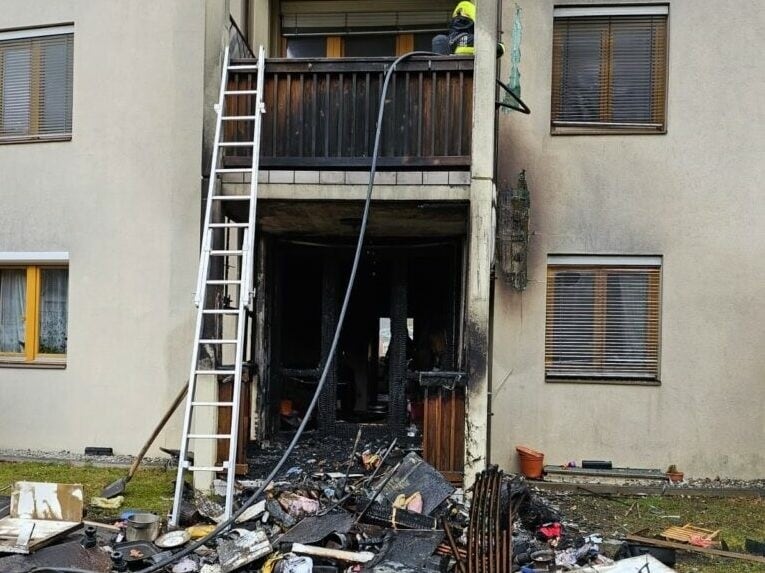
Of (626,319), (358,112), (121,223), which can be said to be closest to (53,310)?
(121,223)

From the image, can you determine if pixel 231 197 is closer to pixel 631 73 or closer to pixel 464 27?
pixel 464 27

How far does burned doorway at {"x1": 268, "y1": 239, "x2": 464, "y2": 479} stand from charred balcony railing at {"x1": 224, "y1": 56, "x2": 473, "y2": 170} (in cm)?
207

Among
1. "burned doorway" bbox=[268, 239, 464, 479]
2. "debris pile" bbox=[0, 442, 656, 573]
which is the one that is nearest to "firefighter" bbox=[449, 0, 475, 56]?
"burned doorway" bbox=[268, 239, 464, 479]

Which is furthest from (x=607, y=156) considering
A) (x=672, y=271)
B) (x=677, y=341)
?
(x=677, y=341)

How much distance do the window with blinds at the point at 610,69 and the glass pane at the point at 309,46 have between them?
2.92 meters

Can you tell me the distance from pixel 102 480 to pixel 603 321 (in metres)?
5.83

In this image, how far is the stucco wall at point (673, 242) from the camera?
294 inches

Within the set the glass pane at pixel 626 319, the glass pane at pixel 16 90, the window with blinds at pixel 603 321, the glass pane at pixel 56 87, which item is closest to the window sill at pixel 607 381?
the window with blinds at pixel 603 321

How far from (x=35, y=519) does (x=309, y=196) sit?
11.7ft

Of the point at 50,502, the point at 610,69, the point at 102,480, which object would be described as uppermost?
the point at 610,69

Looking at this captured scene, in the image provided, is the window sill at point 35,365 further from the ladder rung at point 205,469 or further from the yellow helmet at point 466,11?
the yellow helmet at point 466,11

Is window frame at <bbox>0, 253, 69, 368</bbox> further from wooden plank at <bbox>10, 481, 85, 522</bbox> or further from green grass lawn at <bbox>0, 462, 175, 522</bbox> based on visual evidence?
wooden plank at <bbox>10, 481, 85, 522</bbox>

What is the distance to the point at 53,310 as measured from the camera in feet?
28.6

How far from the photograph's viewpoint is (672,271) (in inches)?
298
